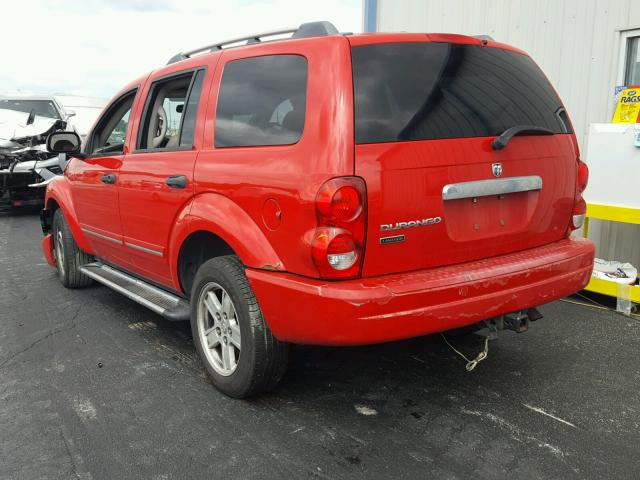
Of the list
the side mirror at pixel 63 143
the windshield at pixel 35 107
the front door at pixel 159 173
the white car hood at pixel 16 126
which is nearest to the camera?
the front door at pixel 159 173

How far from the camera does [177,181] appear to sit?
11.4 feet

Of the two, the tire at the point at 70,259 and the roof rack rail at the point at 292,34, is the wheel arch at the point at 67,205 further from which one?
the roof rack rail at the point at 292,34

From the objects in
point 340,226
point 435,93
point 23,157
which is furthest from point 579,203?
point 23,157

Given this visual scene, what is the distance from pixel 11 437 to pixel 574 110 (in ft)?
19.2

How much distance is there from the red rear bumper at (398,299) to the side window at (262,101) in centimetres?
71

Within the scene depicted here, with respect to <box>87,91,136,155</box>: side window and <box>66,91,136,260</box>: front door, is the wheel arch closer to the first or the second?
<box>66,91,136,260</box>: front door

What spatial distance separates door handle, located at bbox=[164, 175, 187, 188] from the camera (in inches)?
135

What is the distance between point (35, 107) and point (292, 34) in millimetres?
11050

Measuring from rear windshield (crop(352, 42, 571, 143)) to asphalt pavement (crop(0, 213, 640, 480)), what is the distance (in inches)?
57.0

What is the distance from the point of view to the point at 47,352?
13.2 feet

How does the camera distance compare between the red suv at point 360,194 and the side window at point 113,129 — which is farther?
the side window at point 113,129

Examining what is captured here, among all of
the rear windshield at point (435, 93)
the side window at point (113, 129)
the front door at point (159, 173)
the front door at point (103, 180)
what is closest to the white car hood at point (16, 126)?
the front door at point (103, 180)

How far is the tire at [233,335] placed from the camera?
2988mm

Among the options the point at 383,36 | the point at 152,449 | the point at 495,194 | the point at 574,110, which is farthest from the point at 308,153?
the point at 574,110
